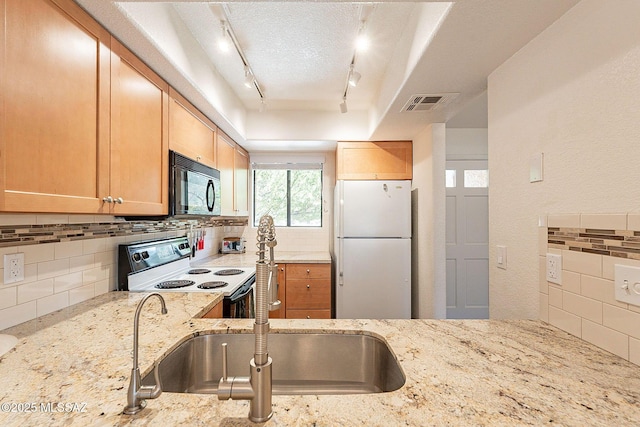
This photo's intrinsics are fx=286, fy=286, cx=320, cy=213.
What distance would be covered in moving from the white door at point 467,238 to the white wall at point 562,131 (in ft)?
6.35

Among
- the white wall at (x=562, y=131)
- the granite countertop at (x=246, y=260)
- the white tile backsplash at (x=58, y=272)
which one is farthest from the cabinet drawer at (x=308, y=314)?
the white wall at (x=562, y=131)

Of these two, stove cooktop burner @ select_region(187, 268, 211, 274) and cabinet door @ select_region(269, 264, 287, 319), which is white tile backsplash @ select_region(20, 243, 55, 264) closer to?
stove cooktop burner @ select_region(187, 268, 211, 274)

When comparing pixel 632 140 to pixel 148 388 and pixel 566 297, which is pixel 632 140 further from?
pixel 148 388

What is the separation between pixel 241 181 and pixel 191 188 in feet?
4.83

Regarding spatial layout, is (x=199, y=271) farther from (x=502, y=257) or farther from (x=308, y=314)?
(x=502, y=257)

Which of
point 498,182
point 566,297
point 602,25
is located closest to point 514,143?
point 498,182

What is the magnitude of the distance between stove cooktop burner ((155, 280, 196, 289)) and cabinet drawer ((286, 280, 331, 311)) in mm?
1194

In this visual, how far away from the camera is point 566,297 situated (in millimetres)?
1101

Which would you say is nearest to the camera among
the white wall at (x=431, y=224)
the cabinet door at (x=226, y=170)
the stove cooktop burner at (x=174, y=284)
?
the stove cooktop burner at (x=174, y=284)

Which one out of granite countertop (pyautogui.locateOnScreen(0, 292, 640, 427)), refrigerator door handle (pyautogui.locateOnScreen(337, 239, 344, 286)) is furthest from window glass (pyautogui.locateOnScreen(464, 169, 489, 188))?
granite countertop (pyautogui.locateOnScreen(0, 292, 640, 427))

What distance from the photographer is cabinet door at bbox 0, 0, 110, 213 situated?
86 centimetres

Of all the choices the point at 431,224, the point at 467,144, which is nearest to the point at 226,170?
the point at 431,224

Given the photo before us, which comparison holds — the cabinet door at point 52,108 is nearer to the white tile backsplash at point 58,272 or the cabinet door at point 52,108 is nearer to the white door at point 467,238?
the white tile backsplash at point 58,272

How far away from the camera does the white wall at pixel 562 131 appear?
3.01 feet
